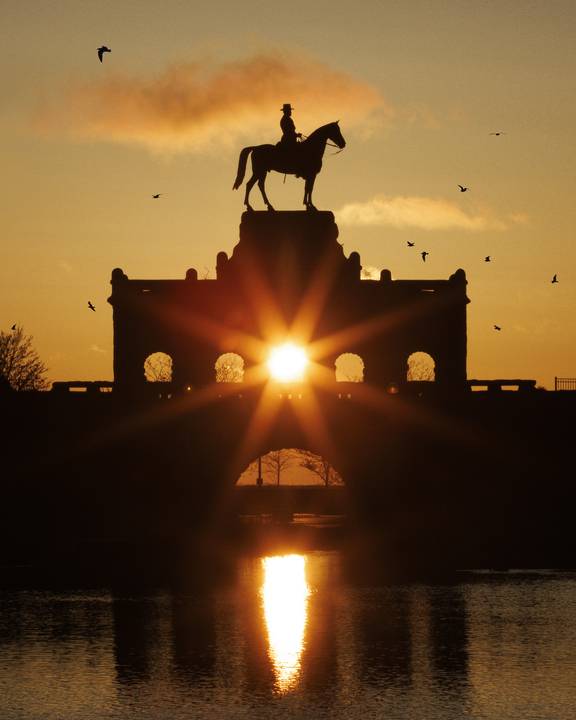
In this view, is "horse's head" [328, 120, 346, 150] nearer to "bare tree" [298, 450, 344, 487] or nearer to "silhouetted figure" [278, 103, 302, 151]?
"silhouetted figure" [278, 103, 302, 151]

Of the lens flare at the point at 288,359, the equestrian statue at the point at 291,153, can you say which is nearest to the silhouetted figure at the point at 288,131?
the equestrian statue at the point at 291,153

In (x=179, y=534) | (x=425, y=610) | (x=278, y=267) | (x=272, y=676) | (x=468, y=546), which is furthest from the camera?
(x=278, y=267)

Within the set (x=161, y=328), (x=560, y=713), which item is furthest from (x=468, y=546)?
(x=560, y=713)

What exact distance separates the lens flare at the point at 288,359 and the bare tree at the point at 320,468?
55000mm

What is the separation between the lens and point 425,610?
40.3 metres

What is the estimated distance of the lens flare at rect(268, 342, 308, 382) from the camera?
3051 inches

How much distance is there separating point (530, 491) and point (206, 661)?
1615 inches

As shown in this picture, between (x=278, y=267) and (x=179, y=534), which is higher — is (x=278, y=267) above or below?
above

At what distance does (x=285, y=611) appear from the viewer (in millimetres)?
40500

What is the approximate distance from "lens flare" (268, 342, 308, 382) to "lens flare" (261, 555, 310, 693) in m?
20.4

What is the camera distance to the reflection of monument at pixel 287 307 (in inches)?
3142

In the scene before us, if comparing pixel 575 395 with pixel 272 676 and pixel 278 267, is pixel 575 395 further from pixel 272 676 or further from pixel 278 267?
pixel 272 676

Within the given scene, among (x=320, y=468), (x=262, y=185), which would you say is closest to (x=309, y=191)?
(x=262, y=185)

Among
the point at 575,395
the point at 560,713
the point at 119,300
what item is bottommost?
the point at 560,713
